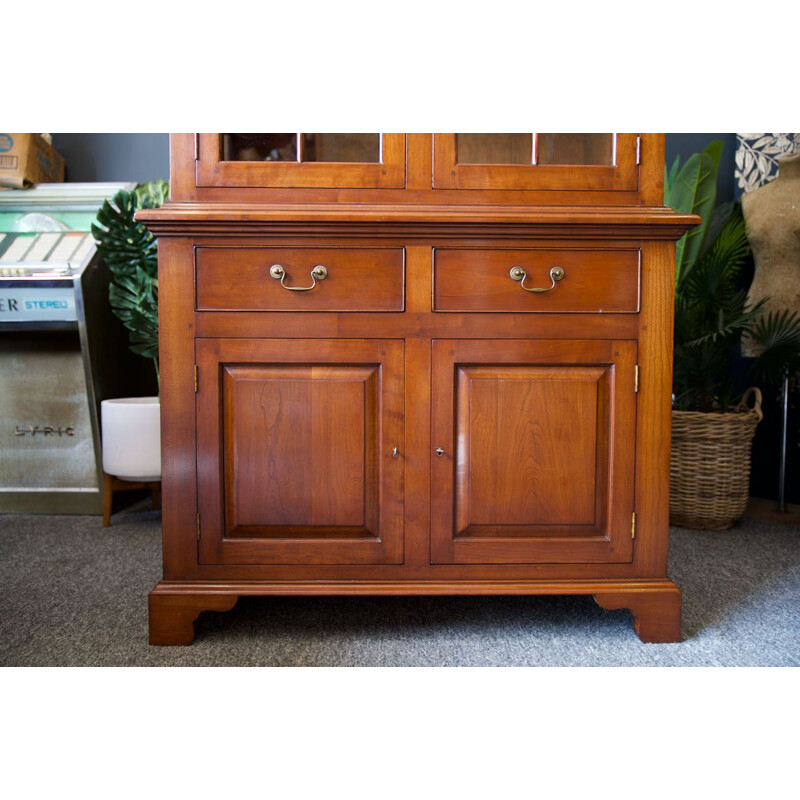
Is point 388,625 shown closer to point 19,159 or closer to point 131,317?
point 131,317

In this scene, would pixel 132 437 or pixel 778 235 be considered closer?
pixel 132 437

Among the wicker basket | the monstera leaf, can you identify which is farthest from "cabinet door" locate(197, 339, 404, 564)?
the wicker basket

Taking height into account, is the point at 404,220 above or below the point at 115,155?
below

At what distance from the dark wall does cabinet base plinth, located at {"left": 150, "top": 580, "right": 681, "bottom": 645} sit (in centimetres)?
226

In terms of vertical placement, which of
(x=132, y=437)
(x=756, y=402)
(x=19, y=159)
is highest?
(x=19, y=159)

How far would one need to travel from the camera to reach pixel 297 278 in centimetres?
141

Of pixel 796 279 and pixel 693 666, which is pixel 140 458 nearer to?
pixel 693 666

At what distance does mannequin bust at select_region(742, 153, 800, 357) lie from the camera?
2.62m

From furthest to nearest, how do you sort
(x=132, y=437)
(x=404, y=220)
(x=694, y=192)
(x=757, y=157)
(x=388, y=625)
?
A: (x=757, y=157), (x=694, y=192), (x=132, y=437), (x=388, y=625), (x=404, y=220)

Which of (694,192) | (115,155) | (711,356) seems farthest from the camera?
(115,155)

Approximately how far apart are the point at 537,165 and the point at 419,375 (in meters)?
0.53

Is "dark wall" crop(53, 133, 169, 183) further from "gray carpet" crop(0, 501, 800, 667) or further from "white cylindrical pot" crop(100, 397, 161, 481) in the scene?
"gray carpet" crop(0, 501, 800, 667)

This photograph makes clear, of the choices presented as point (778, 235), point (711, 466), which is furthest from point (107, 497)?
point (778, 235)

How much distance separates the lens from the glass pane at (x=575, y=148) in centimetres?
140
